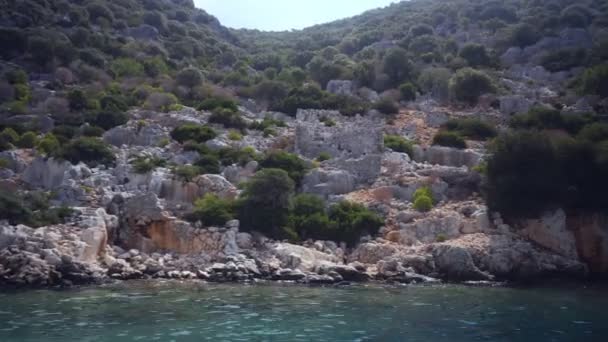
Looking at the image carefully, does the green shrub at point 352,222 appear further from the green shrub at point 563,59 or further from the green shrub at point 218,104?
the green shrub at point 563,59

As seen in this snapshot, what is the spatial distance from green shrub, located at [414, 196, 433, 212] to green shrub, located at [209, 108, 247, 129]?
14.8 meters

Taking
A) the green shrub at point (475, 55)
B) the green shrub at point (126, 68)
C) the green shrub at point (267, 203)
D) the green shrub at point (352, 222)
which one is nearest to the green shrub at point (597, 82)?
the green shrub at point (475, 55)

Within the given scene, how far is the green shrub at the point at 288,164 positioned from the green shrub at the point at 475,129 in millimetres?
11029

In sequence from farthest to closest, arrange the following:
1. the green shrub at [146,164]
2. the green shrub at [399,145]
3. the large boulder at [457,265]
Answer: the green shrub at [399,145] < the green shrub at [146,164] < the large boulder at [457,265]

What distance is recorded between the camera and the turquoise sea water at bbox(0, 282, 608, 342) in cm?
1252

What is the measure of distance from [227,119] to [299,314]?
24.5m

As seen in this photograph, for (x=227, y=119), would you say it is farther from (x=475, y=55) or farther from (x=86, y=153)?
(x=475, y=55)

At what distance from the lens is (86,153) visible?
29344mm

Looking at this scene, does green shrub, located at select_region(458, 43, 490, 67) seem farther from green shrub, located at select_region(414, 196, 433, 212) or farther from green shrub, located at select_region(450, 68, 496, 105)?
green shrub, located at select_region(414, 196, 433, 212)

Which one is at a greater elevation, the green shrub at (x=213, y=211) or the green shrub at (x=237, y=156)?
the green shrub at (x=237, y=156)

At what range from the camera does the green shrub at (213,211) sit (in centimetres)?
2420

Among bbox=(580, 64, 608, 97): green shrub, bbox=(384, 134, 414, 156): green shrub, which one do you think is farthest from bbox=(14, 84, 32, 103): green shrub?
bbox=(580, 64, 608, 97): green shrub

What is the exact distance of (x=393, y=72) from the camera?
168 feet

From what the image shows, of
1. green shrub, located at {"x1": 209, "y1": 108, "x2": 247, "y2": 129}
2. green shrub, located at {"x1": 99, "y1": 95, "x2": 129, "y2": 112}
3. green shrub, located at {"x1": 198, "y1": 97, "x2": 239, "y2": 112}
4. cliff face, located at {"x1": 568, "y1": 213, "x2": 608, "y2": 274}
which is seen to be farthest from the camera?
green shrub, located at {"x1": 198, "y1": 97, "x2": 239, "y2": 112}
